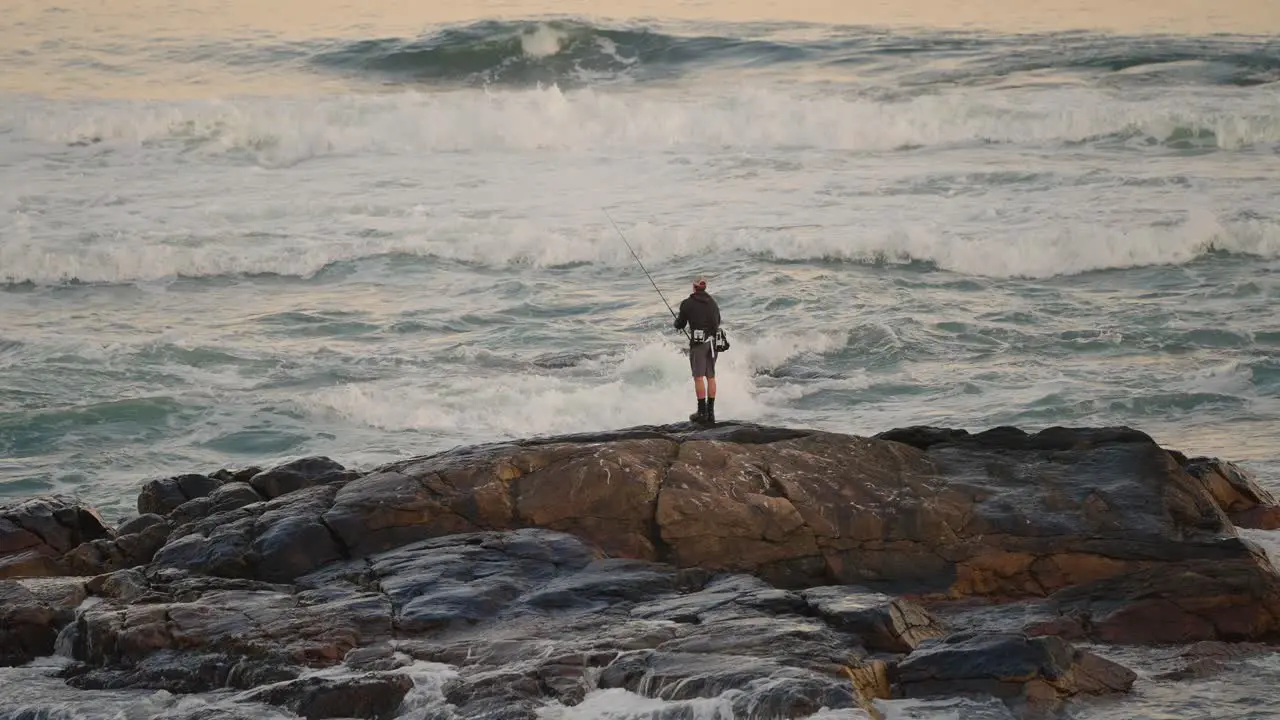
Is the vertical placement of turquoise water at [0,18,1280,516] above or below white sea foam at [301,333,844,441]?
above

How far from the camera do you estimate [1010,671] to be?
1056 cm

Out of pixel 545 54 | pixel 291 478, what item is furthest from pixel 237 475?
pixel 545 54

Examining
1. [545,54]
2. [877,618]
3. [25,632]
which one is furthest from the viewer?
[545,54]

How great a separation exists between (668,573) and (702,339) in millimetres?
3300

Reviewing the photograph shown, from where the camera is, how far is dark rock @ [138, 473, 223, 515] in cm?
1511

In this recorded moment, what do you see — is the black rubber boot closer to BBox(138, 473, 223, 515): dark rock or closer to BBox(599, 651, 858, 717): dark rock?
BBox(599, 651, 858, 717): dark rock

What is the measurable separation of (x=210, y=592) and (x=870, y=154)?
2582 centimetres

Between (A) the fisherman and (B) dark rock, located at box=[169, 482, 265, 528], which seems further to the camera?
(A) the fisherman

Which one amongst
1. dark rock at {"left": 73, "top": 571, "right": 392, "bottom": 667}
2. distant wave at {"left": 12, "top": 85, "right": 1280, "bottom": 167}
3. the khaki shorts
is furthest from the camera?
distant wave at {"left": 12, "top": 85, "right": 1280, "bottom": 167}

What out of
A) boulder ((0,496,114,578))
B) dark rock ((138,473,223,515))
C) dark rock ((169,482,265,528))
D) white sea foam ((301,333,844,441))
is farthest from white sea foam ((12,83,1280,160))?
dark rock ((169,482,265,528))

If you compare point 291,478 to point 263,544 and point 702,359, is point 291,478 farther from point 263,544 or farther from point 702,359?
point 702,359

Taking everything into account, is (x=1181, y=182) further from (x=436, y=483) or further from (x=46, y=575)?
(x=46, y=575)

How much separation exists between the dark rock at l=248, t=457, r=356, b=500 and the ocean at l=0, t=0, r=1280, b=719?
9.48 feet

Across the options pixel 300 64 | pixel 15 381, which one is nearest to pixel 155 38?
pixel 300 64
